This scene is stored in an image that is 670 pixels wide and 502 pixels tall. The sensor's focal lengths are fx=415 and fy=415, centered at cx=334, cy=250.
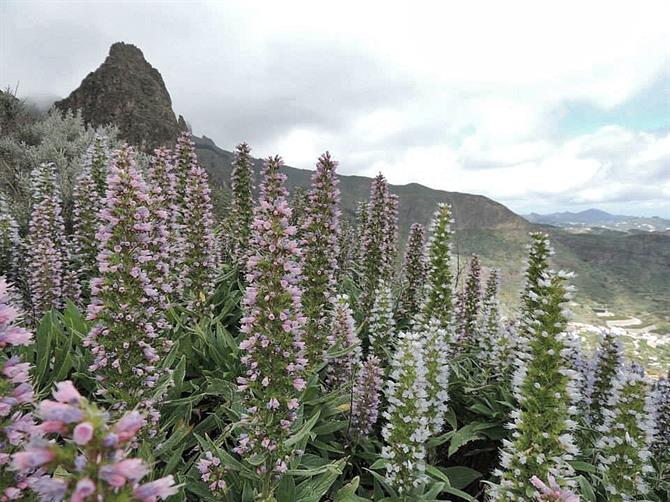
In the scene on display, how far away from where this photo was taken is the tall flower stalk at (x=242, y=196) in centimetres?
831

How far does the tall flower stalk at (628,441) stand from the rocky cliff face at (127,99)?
4177 cm

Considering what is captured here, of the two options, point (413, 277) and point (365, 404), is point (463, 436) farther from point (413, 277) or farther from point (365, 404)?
point (413, 277)

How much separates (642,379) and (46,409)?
553 cm

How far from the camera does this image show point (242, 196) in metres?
8.41

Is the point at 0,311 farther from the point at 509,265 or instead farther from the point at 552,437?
the point at 509,265

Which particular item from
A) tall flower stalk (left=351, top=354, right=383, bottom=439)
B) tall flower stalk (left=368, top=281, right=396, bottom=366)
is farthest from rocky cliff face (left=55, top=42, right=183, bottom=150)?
tall flower stalk (left=351, top=354, right=383, bottom=439)

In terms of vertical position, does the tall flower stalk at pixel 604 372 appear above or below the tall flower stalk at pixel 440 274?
below

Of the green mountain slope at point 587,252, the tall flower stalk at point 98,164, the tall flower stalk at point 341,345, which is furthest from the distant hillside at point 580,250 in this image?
the tall flower stalk at point 341,345

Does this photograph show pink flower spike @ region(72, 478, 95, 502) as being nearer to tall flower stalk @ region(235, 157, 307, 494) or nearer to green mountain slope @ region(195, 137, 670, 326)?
tall flower stalk @ region(235, 157, 307, 494)

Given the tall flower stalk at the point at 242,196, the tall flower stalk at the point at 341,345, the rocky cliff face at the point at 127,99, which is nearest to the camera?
the tall flower stalk at the point at 341,345

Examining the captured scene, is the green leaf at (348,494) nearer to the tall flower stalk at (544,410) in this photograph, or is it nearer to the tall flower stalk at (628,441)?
the tall flower stalk at (544,410)

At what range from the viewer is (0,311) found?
213 centimetres

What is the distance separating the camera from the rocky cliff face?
42719 mm

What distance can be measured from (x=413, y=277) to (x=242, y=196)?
423 cm
